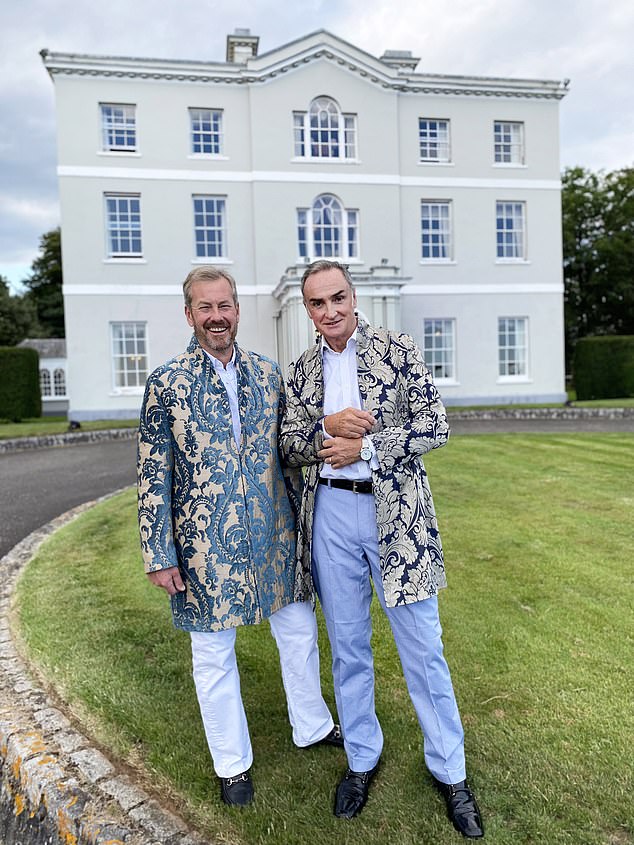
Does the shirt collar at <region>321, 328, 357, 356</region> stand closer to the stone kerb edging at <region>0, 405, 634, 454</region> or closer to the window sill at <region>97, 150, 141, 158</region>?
the stone kerb edging at <region>0, 405, 634, 454</region>

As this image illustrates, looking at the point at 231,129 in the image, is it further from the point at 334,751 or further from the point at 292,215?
the point at 334,751

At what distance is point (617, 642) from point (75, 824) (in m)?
2.73

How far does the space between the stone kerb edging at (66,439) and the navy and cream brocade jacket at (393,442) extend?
12901 mm

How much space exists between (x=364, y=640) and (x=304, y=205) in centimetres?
2013

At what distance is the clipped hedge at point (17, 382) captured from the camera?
20500 millimetres

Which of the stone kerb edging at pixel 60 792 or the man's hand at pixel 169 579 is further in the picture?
the man's hand at pixel 169 579

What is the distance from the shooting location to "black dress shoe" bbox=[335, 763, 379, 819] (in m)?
2.38

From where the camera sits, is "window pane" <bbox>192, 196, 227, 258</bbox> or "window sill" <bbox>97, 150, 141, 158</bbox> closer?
"window sill" <bbox>97, 150, 141, 158</bbox>

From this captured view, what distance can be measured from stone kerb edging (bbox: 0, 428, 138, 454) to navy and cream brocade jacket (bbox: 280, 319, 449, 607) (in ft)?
42.3

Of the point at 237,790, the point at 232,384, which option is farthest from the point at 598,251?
the point at 237,790

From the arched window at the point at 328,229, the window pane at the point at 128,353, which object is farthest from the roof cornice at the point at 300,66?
the window pane at the point at 128,353

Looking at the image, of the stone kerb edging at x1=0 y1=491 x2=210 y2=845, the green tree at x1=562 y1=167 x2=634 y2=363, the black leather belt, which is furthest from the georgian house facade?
the black leather belt

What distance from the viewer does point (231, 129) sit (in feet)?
68.4

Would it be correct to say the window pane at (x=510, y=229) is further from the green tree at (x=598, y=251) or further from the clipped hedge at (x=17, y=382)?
the clipped hedge at (x=17, y=382)
